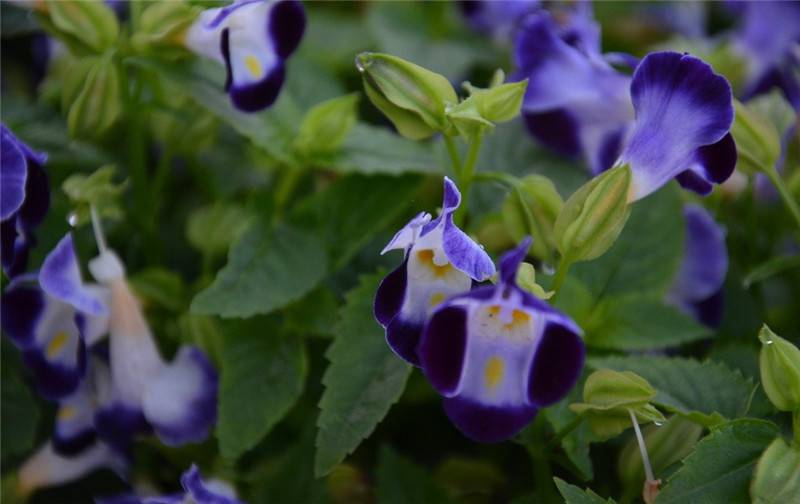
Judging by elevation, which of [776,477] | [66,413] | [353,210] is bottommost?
[66,413]

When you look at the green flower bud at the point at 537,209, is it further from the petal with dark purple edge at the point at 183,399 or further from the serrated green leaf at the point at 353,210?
the petal with dark purple edge at the point at 183,399

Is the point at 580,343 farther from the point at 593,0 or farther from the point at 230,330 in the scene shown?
the point at 593,0

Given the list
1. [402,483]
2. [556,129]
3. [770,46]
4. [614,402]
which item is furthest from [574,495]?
[770,46]

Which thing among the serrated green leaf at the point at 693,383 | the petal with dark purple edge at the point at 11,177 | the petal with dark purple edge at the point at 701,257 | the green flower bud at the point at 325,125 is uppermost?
the petal with dark purple edge at the point at 11,177

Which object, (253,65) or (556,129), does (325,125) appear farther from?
(556,129)

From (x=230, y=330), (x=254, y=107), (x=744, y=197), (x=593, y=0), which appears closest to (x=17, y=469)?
(x=230, y=330)

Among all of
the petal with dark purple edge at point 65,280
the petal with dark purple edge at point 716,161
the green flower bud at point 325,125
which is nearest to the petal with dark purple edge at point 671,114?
the petal with dark purple edge at point 716,161

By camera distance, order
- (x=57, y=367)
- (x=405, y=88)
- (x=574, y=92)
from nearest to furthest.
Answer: (x=405, y=88)
(x=57, y=367)
(x=574, y=92)
